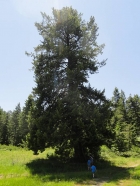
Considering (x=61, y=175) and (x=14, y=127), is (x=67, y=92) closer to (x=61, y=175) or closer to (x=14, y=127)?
(x=61, y=175)

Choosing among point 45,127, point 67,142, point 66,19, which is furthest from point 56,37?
point 67,142

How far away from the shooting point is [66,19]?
24.6 meters

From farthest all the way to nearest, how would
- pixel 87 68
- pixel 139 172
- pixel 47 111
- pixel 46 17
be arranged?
pixel 46 17, pixel 87 68, pixel 47 111, pixel 139 172

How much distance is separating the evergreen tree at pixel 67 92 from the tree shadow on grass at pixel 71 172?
1.61 metres

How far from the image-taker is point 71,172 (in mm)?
18312

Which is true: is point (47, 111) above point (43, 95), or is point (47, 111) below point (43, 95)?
below

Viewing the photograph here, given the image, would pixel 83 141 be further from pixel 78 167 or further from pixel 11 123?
pixel 11 123

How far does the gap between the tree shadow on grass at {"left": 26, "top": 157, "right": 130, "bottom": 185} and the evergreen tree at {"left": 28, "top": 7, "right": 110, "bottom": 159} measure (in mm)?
1609

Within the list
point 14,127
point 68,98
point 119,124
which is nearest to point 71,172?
point 68,98

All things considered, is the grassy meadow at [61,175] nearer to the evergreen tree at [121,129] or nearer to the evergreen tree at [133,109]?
the evergreen tree at [121,129]

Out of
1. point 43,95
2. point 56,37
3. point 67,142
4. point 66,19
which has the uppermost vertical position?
point 66,19

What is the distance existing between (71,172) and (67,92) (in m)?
9.16

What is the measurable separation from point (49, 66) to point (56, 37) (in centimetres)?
387

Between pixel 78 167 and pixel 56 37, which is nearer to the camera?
pixel 78 167
